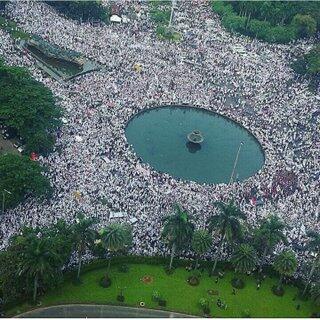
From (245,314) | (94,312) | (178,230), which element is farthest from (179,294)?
(94,312)

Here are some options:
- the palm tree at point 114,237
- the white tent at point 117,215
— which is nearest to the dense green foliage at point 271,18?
the white tent at point 117,215

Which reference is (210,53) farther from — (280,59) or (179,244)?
(179,244)

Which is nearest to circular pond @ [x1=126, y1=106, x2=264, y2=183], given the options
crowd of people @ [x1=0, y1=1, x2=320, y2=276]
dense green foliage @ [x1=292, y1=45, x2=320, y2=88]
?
crowd of people @ [x1=0, y1=1, x2=320, y2=276]

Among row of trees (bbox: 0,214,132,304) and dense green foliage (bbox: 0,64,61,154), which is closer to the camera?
row of trees (bbox: 0,214,132,304)

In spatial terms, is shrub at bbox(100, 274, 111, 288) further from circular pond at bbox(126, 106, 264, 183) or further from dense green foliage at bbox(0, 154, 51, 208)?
circular pond at bbox(126, 106, 264, 183)

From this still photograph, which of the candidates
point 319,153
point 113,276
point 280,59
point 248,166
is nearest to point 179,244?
point 113,276

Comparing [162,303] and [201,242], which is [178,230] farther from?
[162,303]

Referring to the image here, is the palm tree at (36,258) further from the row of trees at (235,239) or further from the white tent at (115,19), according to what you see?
the white tent at (115,19)
